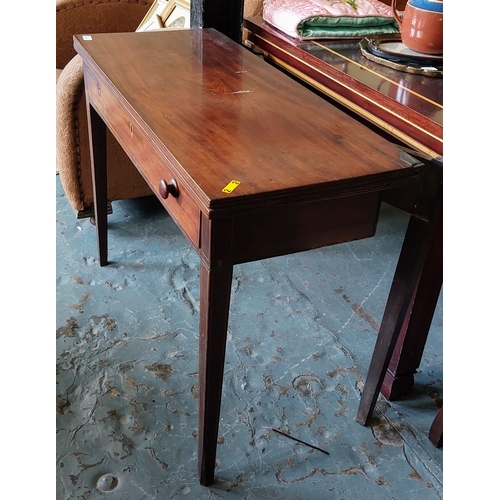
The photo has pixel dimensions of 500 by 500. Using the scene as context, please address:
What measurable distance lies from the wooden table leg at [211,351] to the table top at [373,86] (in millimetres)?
481

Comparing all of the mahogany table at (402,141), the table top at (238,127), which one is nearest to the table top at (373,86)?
the mahogany table at (402,141)

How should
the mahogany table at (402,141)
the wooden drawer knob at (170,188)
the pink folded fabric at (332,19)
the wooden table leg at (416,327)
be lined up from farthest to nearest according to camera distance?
the pink folded fabric at (332,19), the wooden table leg at (416,327), the mahogany table at (402,141), the wooden drawer knob at (170,188)

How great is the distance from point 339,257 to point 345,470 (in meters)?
0.88

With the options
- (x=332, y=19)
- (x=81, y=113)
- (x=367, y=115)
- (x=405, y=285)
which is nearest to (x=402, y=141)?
(x=367, y=115)

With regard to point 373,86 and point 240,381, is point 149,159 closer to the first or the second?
point 373,86

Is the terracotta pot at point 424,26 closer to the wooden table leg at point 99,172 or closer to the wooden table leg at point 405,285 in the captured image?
the wooden table leg at point 405,285

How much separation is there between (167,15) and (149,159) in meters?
1.21

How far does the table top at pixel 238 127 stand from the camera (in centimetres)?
85

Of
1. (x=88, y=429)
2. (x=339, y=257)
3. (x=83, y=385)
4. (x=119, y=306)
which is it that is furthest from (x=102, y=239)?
(x=339, y=257)

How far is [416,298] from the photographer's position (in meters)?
1.24

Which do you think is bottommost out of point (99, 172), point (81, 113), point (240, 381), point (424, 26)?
point (240, 381)

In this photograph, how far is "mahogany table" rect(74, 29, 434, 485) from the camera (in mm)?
846

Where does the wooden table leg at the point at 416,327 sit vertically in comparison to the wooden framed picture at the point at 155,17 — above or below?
below

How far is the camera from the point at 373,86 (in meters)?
1.20
